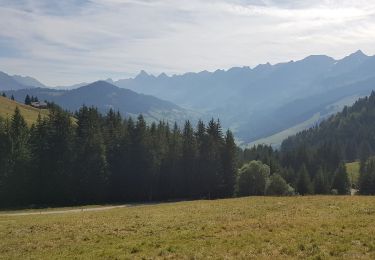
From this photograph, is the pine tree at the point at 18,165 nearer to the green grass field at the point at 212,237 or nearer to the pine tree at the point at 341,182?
the green grass field at the point at 212,237

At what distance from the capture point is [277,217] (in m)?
29.8

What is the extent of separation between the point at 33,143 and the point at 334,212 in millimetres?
71723

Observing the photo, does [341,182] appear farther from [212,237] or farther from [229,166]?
[212,237]

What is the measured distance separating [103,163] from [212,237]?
68.0 metres

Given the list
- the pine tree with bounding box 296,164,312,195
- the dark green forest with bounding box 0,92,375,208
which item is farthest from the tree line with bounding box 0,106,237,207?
the pine tree with bounding box 296,164,312,195

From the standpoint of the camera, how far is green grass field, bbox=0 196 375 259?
19.5 meters

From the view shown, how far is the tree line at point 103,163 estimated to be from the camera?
8469 centimetres

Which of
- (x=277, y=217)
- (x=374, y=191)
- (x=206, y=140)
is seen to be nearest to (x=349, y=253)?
(x=277, y=217)

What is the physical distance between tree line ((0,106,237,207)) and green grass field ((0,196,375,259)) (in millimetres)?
53032

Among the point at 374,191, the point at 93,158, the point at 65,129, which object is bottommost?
the point at 374,191

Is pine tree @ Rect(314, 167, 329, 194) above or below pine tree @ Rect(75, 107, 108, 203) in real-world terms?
below

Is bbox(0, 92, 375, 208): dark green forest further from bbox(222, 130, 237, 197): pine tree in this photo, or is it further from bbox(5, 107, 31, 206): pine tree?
bbox(222, 130, 237, 197): pine tree

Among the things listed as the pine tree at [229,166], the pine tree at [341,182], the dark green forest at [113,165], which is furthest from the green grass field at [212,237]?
the pine tree at [341,182]

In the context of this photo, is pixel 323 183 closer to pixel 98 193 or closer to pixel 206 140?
pixel 206 140
